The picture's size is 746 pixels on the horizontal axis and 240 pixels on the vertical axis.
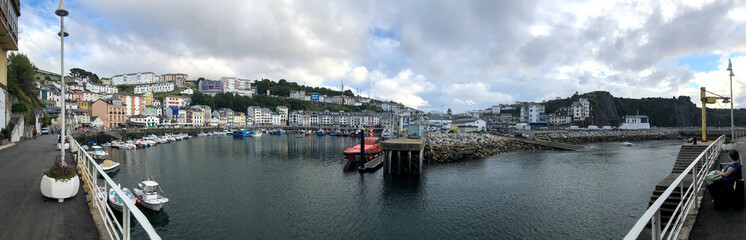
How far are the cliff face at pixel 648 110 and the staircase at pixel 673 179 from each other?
11614cm

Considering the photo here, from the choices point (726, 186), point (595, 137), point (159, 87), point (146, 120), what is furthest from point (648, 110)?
point (159, 87)

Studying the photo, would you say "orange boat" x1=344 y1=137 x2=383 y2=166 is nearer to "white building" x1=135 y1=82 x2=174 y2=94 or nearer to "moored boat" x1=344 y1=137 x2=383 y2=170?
"moored boat" x1=344 y1=137 x2=383 y2=170

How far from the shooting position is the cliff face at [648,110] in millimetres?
122206

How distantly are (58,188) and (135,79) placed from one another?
207 m

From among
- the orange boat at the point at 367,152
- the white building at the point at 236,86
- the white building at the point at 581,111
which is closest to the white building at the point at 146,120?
the white building at the point at 236,86

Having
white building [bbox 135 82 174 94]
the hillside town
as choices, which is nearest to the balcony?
the hillside town

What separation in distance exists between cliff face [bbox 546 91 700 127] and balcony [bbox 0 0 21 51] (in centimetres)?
13703

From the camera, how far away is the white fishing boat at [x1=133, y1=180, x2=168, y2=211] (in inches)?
691

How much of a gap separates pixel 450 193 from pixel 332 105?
17021 centimetres

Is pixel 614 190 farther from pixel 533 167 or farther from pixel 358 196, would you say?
pixel 358 196

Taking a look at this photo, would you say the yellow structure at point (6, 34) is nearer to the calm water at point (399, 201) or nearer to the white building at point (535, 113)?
the calm water at point (399, 201)

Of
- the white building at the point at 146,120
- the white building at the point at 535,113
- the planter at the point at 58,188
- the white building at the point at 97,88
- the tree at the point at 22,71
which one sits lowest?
the planter at the point at 58,188

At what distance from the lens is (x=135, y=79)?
17550cm

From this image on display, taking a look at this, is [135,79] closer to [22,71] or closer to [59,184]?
[22,71]
